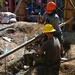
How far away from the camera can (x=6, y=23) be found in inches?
513

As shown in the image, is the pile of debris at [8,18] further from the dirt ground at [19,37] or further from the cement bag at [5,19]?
the dirt ground at [19,37]

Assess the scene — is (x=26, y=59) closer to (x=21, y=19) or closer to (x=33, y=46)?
→ (x=33, y=46)

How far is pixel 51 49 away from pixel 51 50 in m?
0.04

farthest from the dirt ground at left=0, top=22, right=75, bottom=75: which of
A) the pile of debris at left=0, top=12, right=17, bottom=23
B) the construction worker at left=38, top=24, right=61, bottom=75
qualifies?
the pile of debris at left=0, top=12, right=17, bottom=23

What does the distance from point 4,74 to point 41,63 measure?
128cm

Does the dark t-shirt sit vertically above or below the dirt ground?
above

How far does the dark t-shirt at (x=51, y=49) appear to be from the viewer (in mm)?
6148

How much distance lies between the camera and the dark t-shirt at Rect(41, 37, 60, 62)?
615 centimetres

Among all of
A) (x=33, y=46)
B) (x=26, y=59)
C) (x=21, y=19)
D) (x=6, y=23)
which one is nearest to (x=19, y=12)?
(x=21, y=19)

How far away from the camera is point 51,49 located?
6172 mm

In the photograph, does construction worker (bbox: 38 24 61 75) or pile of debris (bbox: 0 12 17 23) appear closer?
construction worker (bbox: 38 24 61 75)

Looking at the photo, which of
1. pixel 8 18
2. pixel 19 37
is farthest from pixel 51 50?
pixel 8 18

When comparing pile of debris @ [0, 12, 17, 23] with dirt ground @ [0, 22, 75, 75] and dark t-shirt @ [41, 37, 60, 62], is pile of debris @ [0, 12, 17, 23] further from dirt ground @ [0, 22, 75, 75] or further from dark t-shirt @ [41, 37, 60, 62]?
dark t-shirt @ [41, 37, 60, 62]

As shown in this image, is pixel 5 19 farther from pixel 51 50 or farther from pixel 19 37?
pixel 51 50
